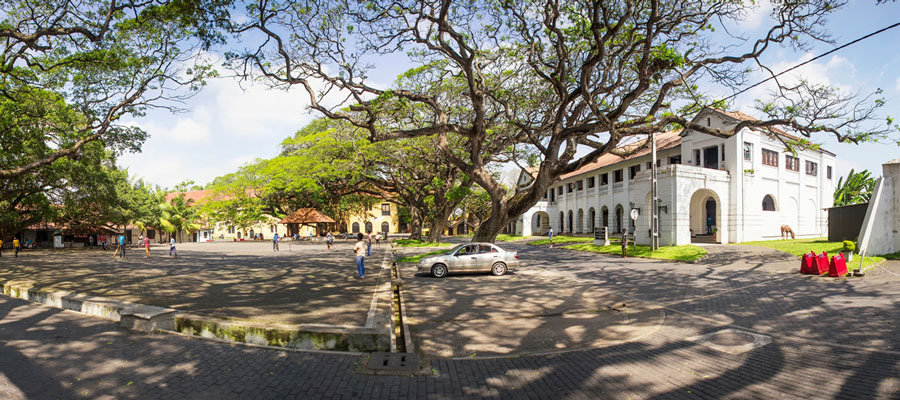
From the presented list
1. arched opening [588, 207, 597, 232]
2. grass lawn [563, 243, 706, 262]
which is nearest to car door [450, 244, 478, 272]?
grass lawn [563, 243, 706, 262]

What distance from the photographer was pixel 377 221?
71.1 metres

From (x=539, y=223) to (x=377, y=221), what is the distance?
96.9 feet

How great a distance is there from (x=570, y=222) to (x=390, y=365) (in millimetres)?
43698

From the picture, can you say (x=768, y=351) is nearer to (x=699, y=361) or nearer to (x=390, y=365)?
(x=699, y=361)

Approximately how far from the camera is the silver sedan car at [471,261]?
15.3 metres

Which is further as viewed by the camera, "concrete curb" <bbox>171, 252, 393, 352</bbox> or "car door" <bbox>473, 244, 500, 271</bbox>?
"car door" <bbox>473, 244, 500, 271</bbox>

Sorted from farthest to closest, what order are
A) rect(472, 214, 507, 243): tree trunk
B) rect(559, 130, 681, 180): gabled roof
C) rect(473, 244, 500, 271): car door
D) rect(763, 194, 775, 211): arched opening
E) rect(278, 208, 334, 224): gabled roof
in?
rect(278, 208, 334, 224): gabled roof < rect(559, 130, 681, 180): gabled roof < rect(763, 194, 775, 211): arched opening < rect(472, 214, 507, 243): tree trunk < rect(473, 244, 500, 271): car door

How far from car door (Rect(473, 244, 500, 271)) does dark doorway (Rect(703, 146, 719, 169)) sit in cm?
2082

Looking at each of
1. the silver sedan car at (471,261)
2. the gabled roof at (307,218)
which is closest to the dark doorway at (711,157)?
the silver sedan car at (471,261)

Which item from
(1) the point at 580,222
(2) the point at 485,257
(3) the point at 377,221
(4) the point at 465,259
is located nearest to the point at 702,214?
(1) the point at 580,222

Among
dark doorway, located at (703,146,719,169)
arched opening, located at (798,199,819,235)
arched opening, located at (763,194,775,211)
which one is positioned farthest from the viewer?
arched opening, located at (798,199,819,235)

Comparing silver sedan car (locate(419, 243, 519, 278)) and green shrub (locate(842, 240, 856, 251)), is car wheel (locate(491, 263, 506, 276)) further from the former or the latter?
green shrub (locate(842, 240, 856, 251))

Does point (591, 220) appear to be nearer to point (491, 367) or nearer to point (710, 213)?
point (710, 213)

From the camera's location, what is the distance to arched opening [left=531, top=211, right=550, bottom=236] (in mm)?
52625
